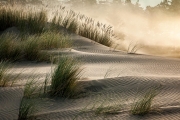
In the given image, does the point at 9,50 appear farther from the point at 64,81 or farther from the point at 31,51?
the point at 64,81

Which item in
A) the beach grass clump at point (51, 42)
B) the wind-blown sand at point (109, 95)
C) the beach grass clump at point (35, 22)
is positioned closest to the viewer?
the wind-blown sand at point (109, 95)

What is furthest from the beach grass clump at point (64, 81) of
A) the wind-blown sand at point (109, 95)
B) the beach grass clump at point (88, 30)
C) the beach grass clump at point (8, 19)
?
the beach grass clump at point (8, 19)

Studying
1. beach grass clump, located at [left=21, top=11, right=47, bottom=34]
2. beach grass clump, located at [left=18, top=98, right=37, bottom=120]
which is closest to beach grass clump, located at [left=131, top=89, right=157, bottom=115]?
beach grass clump, located at [left=18, top=98, right=37, bottom=120]

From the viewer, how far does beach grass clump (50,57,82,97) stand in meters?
3.85

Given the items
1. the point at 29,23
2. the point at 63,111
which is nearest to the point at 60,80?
the point at 63,111

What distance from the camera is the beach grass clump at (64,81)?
12.6 feet

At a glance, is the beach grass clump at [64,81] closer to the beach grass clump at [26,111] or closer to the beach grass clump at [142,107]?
the beach grass clump at [26,111]

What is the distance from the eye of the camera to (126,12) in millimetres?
30531

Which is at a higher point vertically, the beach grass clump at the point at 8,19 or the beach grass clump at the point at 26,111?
the beach grass clump at the point at 8,19

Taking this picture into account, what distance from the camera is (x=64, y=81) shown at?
12.8ft

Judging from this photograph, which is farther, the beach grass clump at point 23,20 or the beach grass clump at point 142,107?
the beach grass clump at point 23,20

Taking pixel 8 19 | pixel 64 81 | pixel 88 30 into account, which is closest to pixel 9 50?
pixel 64 81

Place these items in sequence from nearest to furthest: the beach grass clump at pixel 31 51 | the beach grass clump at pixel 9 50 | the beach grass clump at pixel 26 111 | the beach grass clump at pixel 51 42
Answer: the beach grass clump at pixel 26 111 → the beach grass clump at pixel 9 50 → the beach grass clump at pixel 31 51 → the beach grass clump at pixel 51 42

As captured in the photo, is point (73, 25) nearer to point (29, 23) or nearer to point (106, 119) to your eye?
point (29, 23)
